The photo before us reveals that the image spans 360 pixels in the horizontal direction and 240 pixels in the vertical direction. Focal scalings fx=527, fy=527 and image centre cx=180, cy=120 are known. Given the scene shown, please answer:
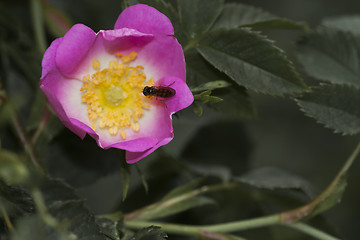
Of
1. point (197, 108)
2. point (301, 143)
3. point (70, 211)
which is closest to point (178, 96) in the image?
point (197, 108)

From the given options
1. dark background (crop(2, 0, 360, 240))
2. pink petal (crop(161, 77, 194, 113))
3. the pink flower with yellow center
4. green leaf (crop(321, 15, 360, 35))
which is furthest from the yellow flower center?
dark background (crop(2, 0, 360, 240))

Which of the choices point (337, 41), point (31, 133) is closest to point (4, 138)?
point (31, 133)

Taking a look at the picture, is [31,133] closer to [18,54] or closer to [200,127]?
[18,54]

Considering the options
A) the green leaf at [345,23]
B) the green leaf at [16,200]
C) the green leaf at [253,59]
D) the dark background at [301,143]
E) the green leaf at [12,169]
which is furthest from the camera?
the dark background at [301,143]

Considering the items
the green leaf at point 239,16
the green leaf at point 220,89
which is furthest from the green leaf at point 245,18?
the green leaf at point 220,89

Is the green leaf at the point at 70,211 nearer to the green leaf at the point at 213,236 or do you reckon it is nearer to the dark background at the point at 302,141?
the green leaf at the point at 213,236

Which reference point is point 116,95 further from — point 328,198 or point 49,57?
point 328,198
